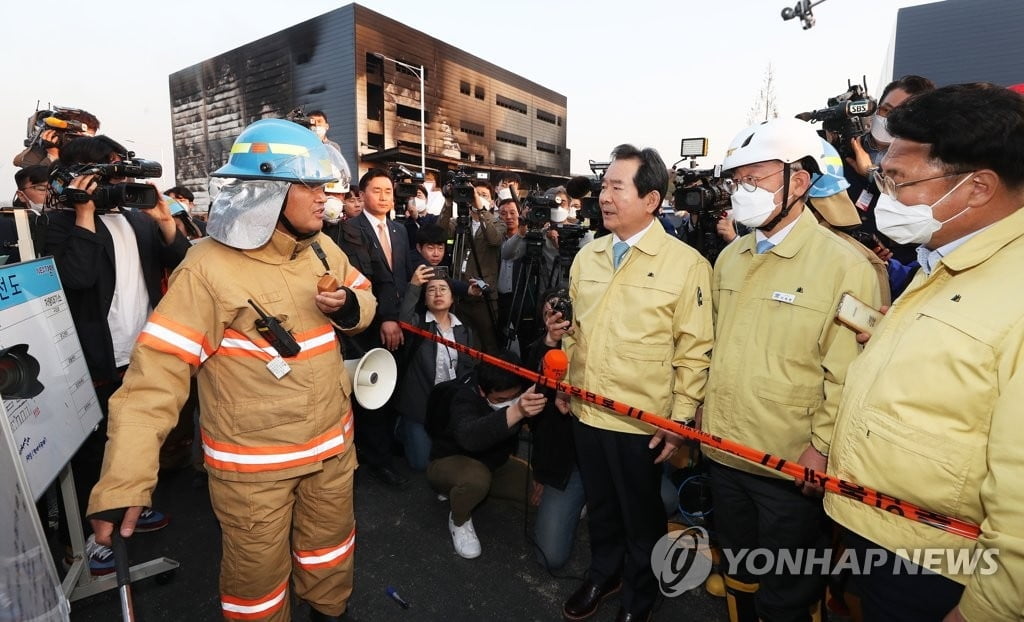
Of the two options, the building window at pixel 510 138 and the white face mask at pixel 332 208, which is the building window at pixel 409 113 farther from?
the white face mask at pixel 332 208

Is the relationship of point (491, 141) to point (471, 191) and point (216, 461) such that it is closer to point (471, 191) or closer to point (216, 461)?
point (471, 191)

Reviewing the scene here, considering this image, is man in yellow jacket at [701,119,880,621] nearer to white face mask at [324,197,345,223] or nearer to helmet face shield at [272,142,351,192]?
helmet face shield at [272,142,351,192]

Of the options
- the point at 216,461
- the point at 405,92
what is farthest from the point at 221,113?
the point at 216,461

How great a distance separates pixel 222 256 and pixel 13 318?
1.26 meters

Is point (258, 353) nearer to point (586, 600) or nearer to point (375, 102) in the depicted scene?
point (586, 600)

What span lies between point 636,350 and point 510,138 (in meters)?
44.6

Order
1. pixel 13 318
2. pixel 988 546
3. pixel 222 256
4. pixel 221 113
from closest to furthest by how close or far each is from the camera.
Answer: pixel 988 546
pixel 222 256
pixel 13 318
pixel 221 113

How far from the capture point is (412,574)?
116 inches

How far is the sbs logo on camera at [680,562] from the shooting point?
263cm

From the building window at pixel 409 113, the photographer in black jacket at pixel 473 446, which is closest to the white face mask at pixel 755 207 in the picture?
the photographer in black jacket at pixel 473 446

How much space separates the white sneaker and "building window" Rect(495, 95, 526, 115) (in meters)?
43.3

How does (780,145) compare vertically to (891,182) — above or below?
above

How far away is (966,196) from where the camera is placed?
133 centimetres

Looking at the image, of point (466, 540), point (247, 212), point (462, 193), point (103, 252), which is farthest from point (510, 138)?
point (247, 212)
